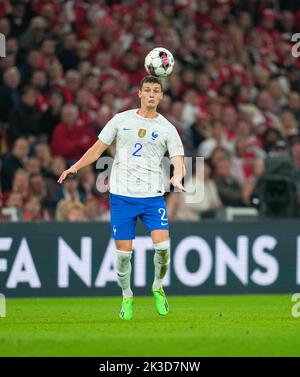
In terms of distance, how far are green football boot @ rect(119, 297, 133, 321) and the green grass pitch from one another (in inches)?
4.0

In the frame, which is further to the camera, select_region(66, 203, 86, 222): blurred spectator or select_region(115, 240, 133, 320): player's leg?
select_region(66, 203, 86, 222): blurred spectator

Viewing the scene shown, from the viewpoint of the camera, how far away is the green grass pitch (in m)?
9.76

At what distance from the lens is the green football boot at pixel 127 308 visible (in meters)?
11.5

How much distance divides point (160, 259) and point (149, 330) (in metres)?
0.98

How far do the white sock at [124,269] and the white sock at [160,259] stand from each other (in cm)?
27

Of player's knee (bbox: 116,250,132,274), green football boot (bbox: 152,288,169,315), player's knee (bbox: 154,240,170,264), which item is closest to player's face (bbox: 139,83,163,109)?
player's knee (bbox: 154,240,170,264)

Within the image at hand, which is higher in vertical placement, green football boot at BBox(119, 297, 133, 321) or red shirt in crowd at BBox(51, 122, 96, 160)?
red shirt in crowd at BBox(51, 122, 96, 160)

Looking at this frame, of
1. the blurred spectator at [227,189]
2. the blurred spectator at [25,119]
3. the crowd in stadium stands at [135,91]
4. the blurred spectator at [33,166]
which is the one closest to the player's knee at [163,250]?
the crowd in stadium stands at [135,91]

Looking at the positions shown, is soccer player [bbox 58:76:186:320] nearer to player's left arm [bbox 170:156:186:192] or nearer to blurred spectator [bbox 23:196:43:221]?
player's left arm [bbox 170:156:186:192]

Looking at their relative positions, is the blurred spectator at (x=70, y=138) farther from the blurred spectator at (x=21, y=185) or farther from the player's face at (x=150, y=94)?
the player's face at (x=150, y=94)

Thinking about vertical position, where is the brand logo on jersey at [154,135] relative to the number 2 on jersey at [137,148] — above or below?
above

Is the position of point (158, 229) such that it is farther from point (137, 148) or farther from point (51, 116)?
point (51, 116)

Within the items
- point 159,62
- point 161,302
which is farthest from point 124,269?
point 159,62
